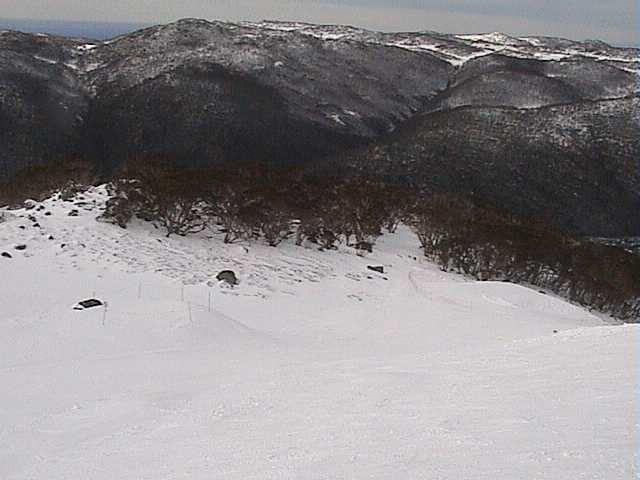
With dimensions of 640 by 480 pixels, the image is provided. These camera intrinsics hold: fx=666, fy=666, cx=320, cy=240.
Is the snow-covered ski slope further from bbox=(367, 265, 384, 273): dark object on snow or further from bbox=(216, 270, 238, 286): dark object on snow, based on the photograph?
bbox=(367, 265, 384, 273): dark object on snow

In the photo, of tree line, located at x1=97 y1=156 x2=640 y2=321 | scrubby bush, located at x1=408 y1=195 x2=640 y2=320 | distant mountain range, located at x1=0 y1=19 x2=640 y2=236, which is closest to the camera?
tree line, located at x1=97 y1=156 x2=640 y2=321

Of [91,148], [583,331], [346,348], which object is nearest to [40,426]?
[346,348]

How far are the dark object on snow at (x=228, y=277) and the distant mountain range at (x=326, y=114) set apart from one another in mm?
34965

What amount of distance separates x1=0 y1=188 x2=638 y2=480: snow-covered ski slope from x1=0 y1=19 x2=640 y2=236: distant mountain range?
34.2 m

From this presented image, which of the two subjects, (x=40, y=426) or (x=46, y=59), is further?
(x=46, y=59)

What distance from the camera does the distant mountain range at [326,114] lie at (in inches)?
1929

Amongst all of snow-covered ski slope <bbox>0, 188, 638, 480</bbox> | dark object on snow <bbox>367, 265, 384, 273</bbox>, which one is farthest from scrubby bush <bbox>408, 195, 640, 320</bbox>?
snow-covered ski slope <bbox>0, 188, 638, 480</bbox>

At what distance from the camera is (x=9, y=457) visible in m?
5.41

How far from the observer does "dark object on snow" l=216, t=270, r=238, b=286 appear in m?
12.7

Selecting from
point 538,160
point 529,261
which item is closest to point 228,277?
point 529,261

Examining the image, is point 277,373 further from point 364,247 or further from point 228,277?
point 364,247

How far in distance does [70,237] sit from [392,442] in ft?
35.2

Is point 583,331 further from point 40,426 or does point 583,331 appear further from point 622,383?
point 40,426

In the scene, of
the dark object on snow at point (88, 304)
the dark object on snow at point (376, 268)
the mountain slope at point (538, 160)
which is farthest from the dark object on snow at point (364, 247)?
the mountain slope at point (538, 160)
